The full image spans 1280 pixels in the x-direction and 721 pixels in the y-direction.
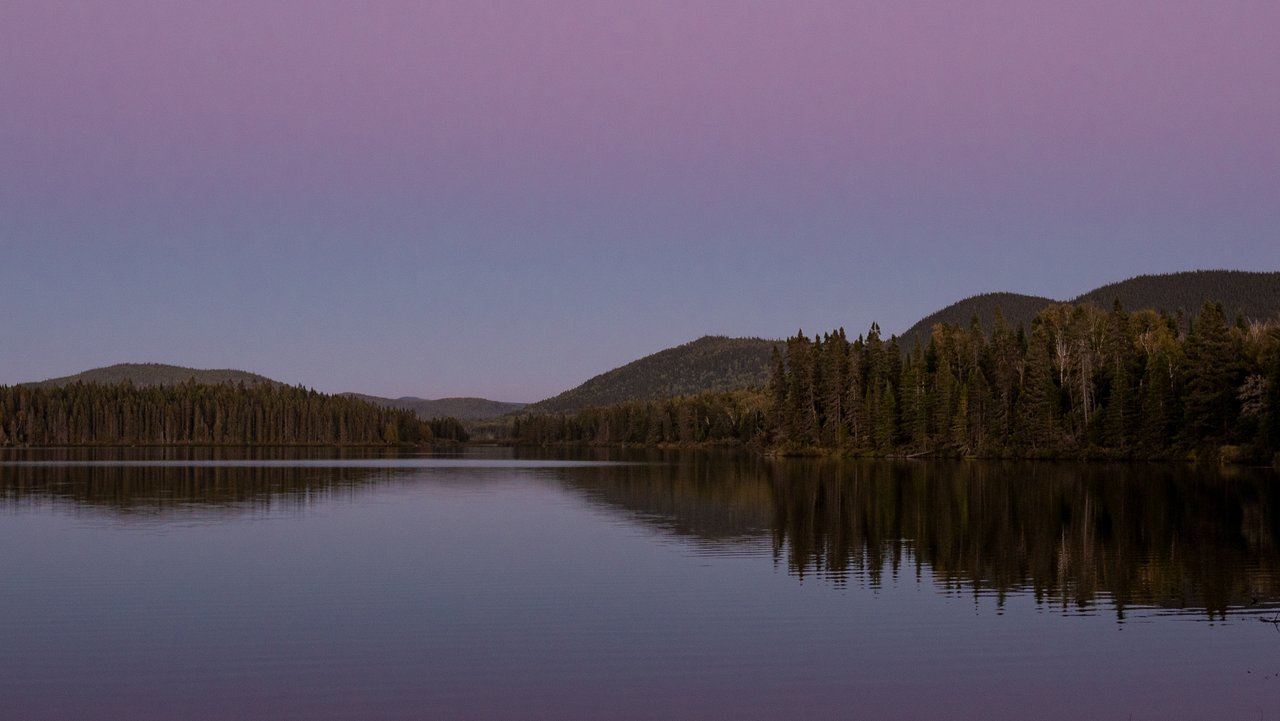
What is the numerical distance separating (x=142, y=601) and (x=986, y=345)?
12360cm

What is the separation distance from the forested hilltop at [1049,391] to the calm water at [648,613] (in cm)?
5504

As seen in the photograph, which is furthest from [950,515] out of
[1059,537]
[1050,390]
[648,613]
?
[1050,390]

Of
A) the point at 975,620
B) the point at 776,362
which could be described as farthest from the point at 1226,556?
the point at 776,362

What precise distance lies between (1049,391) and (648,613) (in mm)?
102734

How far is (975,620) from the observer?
23.7 meters

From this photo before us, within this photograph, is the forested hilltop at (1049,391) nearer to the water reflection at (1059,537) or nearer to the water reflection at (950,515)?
the water reflection at (950,515)

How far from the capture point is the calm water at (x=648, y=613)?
17469 millimetres

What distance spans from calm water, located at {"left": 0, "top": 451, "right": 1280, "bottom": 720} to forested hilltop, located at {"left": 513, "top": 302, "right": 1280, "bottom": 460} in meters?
55.0

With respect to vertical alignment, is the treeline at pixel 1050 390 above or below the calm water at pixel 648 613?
above

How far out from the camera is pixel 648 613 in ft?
82.0

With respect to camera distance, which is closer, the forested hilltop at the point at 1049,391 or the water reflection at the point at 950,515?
the water reflection at the point at 950,515

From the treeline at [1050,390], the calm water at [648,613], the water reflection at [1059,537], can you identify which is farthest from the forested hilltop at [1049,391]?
the calm water at [648,613]

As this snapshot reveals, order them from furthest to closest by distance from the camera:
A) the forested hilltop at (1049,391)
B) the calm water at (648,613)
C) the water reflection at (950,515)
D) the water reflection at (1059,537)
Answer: the forested hilltop at (1049,391), the water reflection at (950,515), the water reflection at (1059,537), the calm water at (648,613)

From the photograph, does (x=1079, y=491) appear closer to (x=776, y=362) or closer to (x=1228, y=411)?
(x=1228, y=411)
